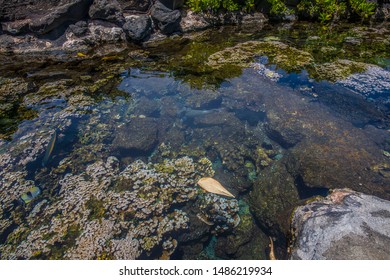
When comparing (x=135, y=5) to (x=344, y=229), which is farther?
(x=135, y=5)

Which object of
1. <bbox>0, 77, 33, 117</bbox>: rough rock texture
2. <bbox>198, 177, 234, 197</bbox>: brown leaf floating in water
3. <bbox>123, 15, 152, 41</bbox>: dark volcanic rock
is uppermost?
<bbox>123, 15, 152, 41</bbox>: dark volcanic rock

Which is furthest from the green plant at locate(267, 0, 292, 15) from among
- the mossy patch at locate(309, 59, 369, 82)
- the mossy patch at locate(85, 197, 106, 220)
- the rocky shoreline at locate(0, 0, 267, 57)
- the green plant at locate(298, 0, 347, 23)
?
the mossy patch at locate(85, 197, 106, 220)

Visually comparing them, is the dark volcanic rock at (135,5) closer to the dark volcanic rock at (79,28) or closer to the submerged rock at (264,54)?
the dark volcanic rock at (79,28)

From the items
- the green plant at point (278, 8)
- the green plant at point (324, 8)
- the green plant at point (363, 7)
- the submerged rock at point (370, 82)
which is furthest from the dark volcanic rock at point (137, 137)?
the green plant at point (363, 7)

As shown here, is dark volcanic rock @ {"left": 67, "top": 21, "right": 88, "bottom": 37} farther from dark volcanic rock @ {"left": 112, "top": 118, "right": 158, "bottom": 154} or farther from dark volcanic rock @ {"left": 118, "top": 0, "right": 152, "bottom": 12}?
dark volcanic rock @ {"left": 112, "top": 118, "right": 158, "bottom": 154}

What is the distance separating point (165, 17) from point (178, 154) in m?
4.93

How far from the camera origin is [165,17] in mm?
6789

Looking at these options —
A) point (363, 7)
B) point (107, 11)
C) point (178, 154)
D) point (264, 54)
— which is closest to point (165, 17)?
point (107, 11)

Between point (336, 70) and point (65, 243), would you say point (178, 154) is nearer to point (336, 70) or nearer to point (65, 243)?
point (65, 243)

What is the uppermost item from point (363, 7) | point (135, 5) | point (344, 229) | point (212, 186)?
point (363, 7)

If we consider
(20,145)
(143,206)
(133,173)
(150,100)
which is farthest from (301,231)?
(20,145)

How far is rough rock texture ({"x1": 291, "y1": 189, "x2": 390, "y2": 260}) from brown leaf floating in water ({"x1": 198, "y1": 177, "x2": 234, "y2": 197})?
0.89m

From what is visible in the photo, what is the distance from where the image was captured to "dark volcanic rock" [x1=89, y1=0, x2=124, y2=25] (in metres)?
6.66

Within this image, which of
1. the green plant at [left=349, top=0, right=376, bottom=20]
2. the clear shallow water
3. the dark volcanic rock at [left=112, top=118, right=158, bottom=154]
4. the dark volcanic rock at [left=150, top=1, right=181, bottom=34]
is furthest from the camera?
the green plant at [left=349, top=0, right=376, bottom=20]
